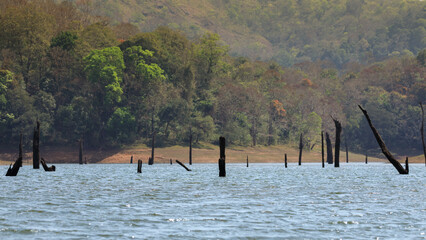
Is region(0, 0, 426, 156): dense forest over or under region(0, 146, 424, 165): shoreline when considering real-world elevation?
over

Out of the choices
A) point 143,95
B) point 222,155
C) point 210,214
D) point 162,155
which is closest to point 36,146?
point 222,155

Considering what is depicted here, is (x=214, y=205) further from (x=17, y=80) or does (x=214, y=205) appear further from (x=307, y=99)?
(x=307, y=99)

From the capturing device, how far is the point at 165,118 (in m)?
125

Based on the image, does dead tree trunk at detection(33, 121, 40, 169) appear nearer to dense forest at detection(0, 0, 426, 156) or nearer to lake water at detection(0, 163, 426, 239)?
lake water at detection(0, 163, 426, 239)

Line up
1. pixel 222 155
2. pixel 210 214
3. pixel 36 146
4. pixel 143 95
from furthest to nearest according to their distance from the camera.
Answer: pixel 143 95 → pixel 36 146 → pixel 222 155 → pixel 210 214

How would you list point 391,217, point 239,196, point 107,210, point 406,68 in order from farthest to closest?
point 406,68, point 239,196, point 107,210, point 391,217

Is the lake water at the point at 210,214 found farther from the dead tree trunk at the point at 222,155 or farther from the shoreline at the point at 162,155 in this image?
the shoreline at the point at 162,155

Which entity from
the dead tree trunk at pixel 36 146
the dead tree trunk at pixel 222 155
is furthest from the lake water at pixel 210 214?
the dead tree trunk at pixel 36 146

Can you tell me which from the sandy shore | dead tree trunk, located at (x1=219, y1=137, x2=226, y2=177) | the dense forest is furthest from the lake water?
the dense forest

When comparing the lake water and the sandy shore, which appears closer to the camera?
the lake water

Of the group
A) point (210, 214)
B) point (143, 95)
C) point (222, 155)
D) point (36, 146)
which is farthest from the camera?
point (143, 95)

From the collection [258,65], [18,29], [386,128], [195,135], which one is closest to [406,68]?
[386,128]

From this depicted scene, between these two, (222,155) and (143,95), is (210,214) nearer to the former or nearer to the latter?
(222,155)

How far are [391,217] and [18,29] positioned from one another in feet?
334
